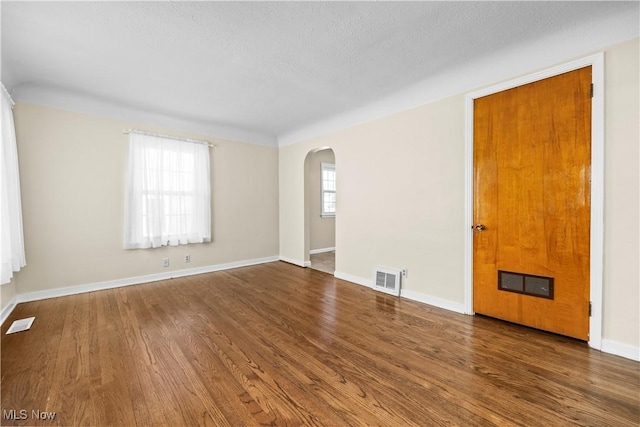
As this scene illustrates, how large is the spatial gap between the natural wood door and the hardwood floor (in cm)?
28

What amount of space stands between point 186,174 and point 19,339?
273 centimetres

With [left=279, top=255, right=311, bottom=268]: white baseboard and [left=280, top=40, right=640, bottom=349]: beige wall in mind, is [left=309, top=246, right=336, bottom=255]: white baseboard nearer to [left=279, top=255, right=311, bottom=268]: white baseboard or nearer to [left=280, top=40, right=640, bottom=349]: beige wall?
[left=279, top=255, right=311, bottom=268]: white baseboard

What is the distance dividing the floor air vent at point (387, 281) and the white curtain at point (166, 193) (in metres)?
2.90

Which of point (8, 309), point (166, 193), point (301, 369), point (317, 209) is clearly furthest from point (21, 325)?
point (317, 209)

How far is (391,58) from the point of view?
2572mm

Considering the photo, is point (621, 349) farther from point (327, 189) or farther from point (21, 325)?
point (327, 189)

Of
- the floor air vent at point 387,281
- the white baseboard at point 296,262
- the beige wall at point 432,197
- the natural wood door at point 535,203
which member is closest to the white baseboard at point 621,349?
the beige wall at point 432,197

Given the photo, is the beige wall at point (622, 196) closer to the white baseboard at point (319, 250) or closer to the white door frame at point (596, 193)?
the white door frame at point (596, 193)

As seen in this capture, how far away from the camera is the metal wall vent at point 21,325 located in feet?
7.96

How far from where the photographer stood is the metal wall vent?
2.43m

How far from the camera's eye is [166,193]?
4141mm

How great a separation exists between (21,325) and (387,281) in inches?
152

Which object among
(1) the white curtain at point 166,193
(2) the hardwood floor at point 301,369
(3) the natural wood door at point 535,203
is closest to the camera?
(2) the hardwood floor at point 301,369

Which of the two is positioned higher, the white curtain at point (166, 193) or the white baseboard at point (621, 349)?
the white curtain at point (166, 193)
